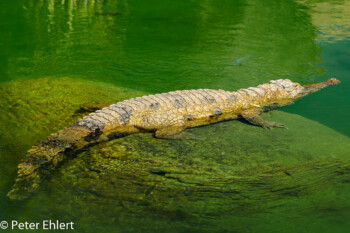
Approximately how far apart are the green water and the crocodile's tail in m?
0.12

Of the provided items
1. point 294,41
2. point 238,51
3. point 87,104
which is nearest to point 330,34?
point 294,41

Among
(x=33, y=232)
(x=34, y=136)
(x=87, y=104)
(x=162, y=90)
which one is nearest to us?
(x=33, y=232)

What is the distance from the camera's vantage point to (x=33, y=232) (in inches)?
134

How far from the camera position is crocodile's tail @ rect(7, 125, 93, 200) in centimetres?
393

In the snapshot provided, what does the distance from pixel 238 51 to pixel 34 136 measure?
586 centimetres

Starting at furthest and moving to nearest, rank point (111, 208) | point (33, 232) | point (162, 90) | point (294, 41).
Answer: point (294, 41), point (162, 90), point (111, 208), point (33, 232)

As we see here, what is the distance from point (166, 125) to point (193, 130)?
0.46 metres

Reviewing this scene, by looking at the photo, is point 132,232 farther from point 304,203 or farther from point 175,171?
point 304,203

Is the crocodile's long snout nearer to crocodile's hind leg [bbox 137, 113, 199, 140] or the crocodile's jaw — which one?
the crocodile's jaw

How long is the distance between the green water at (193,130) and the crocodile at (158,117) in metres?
0.17

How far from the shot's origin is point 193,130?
583 cm

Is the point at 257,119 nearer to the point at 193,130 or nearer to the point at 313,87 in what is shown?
the point at 193,130

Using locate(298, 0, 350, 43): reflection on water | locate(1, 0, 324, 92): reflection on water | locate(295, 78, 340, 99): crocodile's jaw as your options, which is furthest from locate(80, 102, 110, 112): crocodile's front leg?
locate(298, 0, 350, 43): reflection on water

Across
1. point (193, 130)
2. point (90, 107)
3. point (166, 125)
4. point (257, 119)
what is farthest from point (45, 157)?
point (257, 119)
